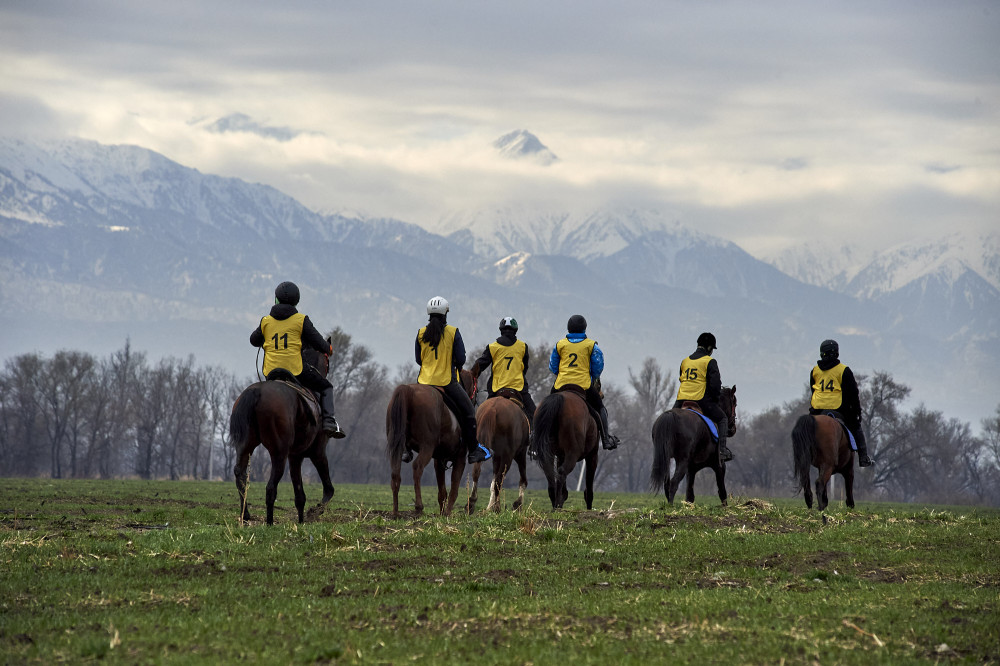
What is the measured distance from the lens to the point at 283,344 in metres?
17.4

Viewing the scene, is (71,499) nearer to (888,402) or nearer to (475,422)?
(475,422)

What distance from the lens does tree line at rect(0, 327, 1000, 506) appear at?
92.8 metres

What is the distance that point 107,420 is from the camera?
110062 millimetres

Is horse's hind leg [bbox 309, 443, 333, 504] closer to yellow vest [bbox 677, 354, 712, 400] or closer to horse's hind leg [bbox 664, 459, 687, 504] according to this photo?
horse's hind leg [bbox 664, 459, 687, 504]

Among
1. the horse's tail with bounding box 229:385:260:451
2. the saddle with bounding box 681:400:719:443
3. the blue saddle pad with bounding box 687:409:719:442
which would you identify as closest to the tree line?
the saddle with bounding box 681:400:719:443

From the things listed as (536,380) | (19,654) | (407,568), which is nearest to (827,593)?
(407,568)

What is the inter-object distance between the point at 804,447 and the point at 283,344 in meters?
10.1

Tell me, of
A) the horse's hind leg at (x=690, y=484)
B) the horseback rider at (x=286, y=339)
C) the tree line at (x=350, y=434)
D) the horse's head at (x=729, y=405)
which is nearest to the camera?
the horseback rider at (x=286, y=339)

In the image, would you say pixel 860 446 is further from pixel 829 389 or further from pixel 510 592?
pixel 510 592

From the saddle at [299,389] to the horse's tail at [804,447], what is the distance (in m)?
9.30

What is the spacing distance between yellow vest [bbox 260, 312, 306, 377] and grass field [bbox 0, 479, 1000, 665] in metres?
2.34

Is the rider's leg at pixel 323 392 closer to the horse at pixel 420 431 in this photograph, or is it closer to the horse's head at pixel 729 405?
the horse at pixel 420 431

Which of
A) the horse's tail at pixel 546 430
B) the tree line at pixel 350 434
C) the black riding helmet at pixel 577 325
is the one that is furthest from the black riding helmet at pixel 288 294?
the tree line at pixel 350 434

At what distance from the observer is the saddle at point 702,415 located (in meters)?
21.6
